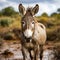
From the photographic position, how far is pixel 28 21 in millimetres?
13141

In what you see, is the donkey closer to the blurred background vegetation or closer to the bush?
the blurred background vegetation

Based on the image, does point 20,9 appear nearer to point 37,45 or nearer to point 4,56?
point 37,45

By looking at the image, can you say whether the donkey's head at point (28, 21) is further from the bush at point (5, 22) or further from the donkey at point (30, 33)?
the bush at point (5, 22)

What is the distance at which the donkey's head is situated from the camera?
506 inches

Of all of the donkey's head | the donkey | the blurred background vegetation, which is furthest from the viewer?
the blurred background vegetation

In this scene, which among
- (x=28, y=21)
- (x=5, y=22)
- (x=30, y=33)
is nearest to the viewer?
(x=30, y=33)

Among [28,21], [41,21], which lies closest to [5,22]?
[41,21]

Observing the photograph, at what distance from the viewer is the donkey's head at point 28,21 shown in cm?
1286

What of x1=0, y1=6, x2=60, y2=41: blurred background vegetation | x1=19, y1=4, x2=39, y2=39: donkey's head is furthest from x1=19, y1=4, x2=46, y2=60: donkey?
x1=0, y1=6, x2=60, y2=41: blurred background vegetation

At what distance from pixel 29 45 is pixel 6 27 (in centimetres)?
2191

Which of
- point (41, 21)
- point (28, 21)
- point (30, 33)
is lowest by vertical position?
point (41, 21)

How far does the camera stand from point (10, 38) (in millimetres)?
27094

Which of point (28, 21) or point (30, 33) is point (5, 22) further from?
point (30, 33)

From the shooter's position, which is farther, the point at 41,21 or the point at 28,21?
the point at 41,21
